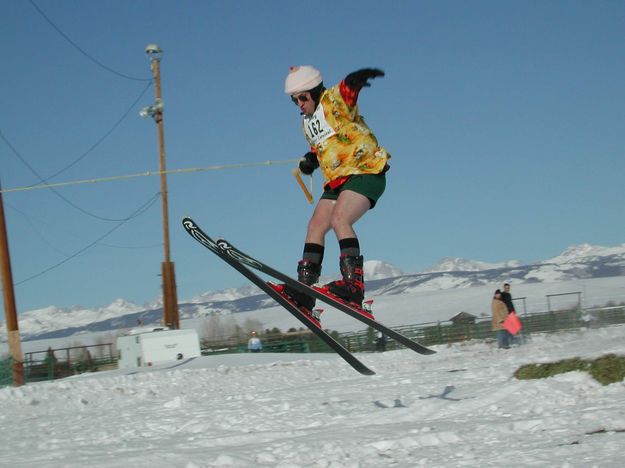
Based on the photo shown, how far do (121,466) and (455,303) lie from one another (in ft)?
391

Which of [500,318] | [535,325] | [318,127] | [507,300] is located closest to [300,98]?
[318,127]

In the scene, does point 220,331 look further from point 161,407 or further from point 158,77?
point 161,407

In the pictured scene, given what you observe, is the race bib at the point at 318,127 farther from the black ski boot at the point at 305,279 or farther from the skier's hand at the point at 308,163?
the black ski boot at the point at 305,279

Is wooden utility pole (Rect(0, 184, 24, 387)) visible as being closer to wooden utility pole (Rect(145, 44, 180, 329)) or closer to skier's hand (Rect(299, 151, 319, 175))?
wooden utility pole (Rect(145, 44, 180, 329))

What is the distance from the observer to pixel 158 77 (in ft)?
81.1

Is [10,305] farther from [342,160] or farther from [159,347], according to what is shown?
[342,160]

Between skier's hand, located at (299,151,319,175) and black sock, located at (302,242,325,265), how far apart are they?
64 centimetres

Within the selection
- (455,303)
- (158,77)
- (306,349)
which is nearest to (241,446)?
(158,77)

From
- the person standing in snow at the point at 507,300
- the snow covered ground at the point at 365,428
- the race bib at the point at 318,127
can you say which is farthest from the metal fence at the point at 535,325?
the race bib at the point at 318,127

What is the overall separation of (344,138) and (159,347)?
19.4 meters

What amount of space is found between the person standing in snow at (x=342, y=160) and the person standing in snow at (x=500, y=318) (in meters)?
11.7

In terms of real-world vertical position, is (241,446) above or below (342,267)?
below

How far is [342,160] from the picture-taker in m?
6.25

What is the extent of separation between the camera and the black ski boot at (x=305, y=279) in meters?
6.53
